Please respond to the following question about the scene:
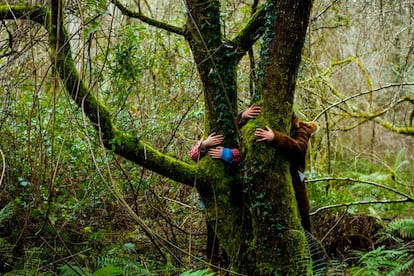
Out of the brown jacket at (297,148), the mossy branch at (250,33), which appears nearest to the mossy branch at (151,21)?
the mossy branch at (250,33)

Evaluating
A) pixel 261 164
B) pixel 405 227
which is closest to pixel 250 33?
pixel 261 164

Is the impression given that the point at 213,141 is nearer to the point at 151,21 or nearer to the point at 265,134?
the point at 265,134

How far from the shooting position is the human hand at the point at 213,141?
15.6 feet

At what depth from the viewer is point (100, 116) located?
14.8ft

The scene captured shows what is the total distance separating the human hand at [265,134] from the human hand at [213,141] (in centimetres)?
38

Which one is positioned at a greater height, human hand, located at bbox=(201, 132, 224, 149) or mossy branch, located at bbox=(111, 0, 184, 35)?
mossy branch, located at bbox=(111, 0, 184, 35)

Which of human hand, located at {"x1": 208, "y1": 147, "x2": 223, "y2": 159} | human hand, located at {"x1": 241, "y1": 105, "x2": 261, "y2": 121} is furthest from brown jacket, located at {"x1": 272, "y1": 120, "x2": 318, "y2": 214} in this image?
human hand, located at {"x1": 208, "y1": 147, "x2": 223, "y2": 159}

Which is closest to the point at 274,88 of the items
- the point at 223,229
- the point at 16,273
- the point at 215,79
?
the point at 215,79

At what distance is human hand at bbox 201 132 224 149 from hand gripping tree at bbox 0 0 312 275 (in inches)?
2.0

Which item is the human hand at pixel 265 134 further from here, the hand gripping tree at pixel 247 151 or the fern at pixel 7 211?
the fern at pixel 7 211

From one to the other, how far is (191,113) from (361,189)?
5.07 metres

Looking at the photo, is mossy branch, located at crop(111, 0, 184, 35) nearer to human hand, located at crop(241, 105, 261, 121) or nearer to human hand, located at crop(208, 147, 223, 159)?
human hand, located at crop(241, 105, 261, 121)

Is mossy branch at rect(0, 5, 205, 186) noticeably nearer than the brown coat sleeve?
Yes

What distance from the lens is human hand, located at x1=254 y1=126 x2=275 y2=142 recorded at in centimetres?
448
